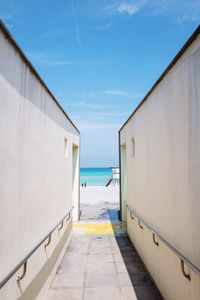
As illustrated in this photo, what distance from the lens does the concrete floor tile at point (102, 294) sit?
12.2ft

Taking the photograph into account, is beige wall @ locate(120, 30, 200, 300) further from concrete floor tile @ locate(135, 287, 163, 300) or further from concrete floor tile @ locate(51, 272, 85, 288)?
concrete floor tile @ locate(51, 272, 85, 288)

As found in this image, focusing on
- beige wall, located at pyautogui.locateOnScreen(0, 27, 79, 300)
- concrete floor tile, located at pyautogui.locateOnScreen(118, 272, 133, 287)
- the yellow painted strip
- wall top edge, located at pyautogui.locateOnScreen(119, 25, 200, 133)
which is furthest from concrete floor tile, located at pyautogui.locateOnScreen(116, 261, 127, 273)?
wall top edge, located at pyautogui.locateOnScreen(119, 25, 200, 133)

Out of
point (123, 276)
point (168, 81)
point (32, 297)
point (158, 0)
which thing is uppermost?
point (158, 0)

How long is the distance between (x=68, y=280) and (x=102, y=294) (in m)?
0.81

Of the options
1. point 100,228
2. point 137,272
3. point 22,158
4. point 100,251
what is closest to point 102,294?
point 137,272

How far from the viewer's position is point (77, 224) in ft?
29.3

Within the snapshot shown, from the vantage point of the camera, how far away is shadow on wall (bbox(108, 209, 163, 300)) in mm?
3781

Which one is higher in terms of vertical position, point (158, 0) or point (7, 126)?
point (158, 0)

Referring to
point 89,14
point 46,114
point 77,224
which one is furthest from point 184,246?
point 77,224

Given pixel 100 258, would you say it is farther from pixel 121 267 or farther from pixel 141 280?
pixel 141 280

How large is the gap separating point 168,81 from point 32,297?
350 centimetres

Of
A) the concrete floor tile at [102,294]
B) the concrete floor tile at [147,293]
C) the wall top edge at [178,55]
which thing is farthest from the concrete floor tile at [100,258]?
the wall top edge at [178,55]

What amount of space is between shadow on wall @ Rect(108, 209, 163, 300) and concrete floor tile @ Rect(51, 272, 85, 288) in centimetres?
95

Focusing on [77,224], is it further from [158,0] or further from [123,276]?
[158,0]
